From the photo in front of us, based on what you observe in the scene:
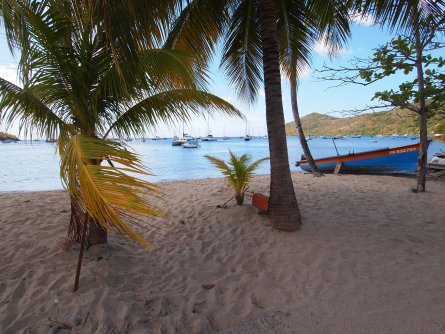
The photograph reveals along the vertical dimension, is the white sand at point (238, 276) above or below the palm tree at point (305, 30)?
below

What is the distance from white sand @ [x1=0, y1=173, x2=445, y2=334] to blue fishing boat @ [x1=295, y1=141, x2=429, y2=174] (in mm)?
5609

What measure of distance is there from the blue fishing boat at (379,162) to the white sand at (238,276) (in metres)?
5.61

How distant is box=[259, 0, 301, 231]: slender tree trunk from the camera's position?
13.9ft

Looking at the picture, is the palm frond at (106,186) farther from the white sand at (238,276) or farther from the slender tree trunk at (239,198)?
the slender tree trunk at (239,198)

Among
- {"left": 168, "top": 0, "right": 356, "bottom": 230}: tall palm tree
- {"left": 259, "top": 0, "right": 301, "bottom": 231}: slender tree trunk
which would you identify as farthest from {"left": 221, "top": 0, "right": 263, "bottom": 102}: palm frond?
{"left": 259, "top": 0, "right": 301, "bottom": 231}: slender tree trunk

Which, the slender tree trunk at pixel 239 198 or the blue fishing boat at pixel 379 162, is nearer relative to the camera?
the slender tree trunk at pixel 239 198

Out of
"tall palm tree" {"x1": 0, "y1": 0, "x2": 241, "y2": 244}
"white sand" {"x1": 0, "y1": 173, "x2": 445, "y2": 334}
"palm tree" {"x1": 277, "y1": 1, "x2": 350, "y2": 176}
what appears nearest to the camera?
"white sand" {"x1": 0, "y1": 173, "x2": 445, "y2": 334}

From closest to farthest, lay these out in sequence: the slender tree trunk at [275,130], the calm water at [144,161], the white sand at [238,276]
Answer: the white sand at [238,276] → the slender tree trunk at [275,130] → the calm water at [144,161]

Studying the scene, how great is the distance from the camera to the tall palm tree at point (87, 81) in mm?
2844

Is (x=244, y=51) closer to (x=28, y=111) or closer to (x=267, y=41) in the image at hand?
(x=267, y=41)

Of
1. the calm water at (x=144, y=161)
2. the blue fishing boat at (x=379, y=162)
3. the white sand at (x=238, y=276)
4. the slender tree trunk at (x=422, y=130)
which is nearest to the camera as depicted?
the white sand at (x=238, y=276)

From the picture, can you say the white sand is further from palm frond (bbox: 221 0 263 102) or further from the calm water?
palm frond (bbox: 221 0 263 102)

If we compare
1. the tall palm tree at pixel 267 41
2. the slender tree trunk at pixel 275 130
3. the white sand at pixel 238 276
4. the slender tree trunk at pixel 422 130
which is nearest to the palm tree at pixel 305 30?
the tall palm tree at pixel 267 41

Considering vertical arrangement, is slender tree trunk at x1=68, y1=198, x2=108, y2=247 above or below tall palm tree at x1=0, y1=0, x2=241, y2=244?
below
